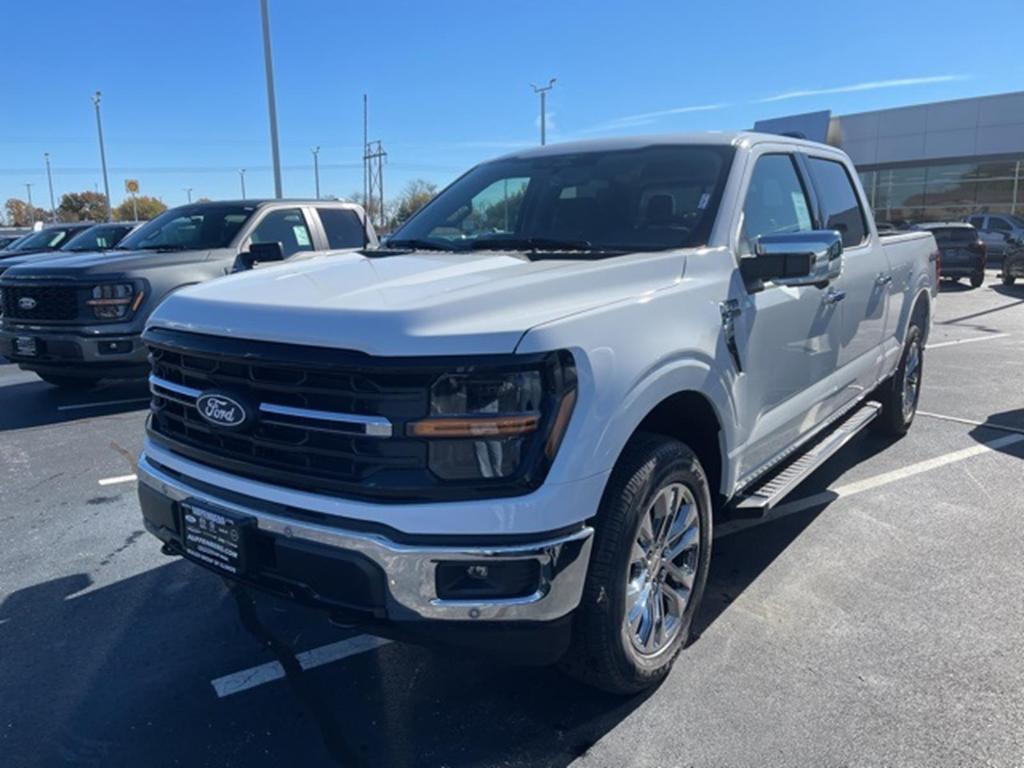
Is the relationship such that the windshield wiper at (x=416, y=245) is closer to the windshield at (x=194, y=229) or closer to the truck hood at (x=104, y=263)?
the truck hood at (x=104, y=263)

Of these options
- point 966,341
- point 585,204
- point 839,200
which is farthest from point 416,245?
point 966,341

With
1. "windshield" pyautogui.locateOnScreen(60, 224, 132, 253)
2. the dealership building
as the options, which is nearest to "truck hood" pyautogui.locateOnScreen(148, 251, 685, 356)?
"windshield" pyautogui.locateOnScreen(60, 224, 132, 253)

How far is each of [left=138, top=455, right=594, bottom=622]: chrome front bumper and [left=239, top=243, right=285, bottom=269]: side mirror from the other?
248cm

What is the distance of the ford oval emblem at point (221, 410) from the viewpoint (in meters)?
2.50

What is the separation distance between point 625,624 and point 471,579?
25.3 inches

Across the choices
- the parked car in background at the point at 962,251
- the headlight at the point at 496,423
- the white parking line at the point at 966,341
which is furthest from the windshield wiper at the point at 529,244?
the parked car in background at the point at 962,251

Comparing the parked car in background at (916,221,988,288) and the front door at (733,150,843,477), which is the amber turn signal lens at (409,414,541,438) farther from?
the parked car in background at (916,221,988,288)

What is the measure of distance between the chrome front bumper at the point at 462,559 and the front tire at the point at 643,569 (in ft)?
0.50

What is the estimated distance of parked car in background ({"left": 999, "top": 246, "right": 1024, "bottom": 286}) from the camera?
1934 centimetres

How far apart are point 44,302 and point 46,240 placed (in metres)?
9.28

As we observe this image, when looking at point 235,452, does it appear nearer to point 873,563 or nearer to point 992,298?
point 873,563

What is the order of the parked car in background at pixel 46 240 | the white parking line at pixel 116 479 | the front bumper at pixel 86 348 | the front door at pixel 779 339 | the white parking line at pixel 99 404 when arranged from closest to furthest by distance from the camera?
the front door at pixel 779 339 → the white parking line at pixel 116 479 → the front bumper at pixel 86 348 → the white parking line at pixel 99 404 → the parked car in background at pixel 46 240

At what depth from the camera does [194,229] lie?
8453 millimetres

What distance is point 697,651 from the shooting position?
3176 millimetres
